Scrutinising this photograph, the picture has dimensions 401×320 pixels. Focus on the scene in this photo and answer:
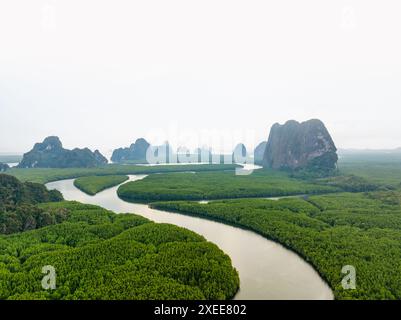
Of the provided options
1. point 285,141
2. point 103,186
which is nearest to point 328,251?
point 103,186

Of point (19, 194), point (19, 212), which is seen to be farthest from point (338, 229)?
point (19, 194)

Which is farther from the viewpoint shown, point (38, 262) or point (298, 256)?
point (298, 256)

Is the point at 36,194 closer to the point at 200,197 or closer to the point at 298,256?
the point at 200,197

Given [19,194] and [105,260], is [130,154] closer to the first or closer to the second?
[19,194]

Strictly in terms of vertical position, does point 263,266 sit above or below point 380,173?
below

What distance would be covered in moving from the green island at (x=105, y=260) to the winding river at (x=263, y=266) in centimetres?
161

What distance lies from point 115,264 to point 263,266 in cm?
1193

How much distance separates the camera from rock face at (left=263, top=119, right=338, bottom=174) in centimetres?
8943

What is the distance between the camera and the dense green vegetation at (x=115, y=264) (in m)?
16.8

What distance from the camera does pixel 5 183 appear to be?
1489 inches

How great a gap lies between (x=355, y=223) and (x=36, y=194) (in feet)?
145

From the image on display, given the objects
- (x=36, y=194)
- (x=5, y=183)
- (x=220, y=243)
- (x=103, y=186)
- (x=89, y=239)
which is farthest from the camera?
(x=103, y=186)

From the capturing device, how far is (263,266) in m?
23.3

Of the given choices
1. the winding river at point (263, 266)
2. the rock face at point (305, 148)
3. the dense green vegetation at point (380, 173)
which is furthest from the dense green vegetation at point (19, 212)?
the rock face at point (305, 148)
